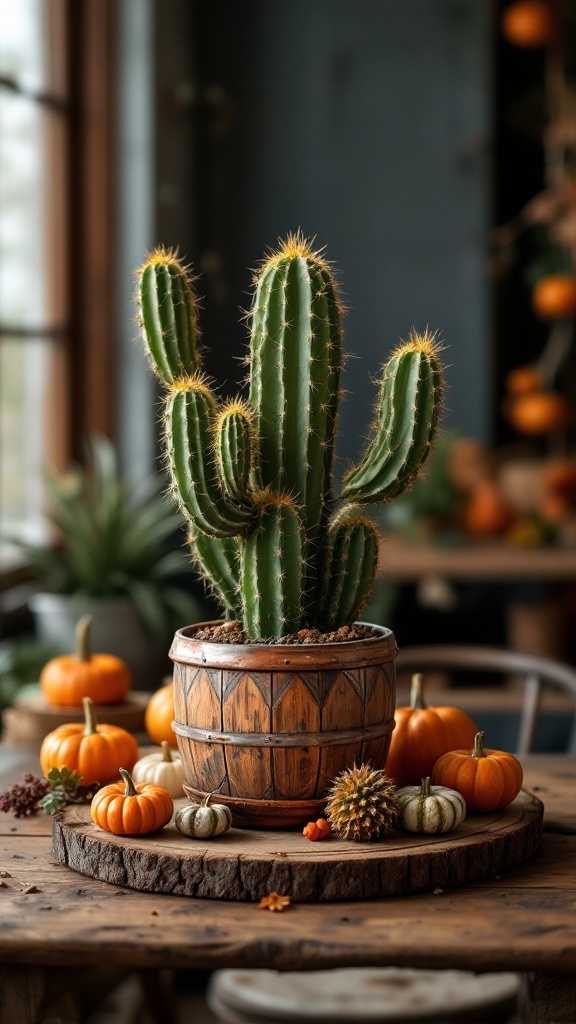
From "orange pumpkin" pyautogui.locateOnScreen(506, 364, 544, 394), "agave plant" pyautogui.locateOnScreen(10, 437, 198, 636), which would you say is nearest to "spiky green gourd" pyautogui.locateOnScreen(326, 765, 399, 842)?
"agave plant" pyautogui.locateOnScreen(10, 437, 198, 636)

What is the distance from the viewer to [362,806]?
1228 mm

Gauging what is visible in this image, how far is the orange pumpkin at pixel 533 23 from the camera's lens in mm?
3998

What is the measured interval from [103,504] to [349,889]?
2.04 m

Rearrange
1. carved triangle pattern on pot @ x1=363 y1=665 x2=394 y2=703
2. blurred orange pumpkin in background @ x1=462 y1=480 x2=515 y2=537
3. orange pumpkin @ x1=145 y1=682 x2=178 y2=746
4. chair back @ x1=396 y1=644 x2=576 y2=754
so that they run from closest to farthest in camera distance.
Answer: carved triangle pattern on pot @ x1=363 y1=665 x2=394 y2=703
orange pumpkin @ x1=145 y1=682 x2=178 y2=746
chair back @ x1=396 y1=644 x2=576 y2=754
blurred orange pumpkin in background @ x1=462 y1=480 x2=515 y2=537

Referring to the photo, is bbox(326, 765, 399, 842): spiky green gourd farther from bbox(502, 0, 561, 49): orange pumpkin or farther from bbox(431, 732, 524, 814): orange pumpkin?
bbox(502, 0, 561, 49): orange pumpkin

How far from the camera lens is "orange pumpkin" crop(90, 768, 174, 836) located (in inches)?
48.8

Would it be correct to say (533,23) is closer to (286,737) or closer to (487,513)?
(487,513)

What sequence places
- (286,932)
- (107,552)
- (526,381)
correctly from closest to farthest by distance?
(286,932)
(107,552)
(526,381)

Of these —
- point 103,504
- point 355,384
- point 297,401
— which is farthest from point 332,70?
point 297,401

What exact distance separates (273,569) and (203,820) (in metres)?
0.26

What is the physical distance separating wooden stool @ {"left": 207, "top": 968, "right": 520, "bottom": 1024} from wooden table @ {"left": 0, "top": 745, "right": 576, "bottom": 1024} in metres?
1.08

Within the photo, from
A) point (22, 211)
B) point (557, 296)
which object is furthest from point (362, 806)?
point (557, 296)

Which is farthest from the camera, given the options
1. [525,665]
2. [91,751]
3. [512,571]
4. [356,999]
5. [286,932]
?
[512,571]

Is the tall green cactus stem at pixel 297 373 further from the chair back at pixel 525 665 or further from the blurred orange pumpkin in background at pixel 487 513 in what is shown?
the blurred orange pumpkin in background at pixel 487 513
